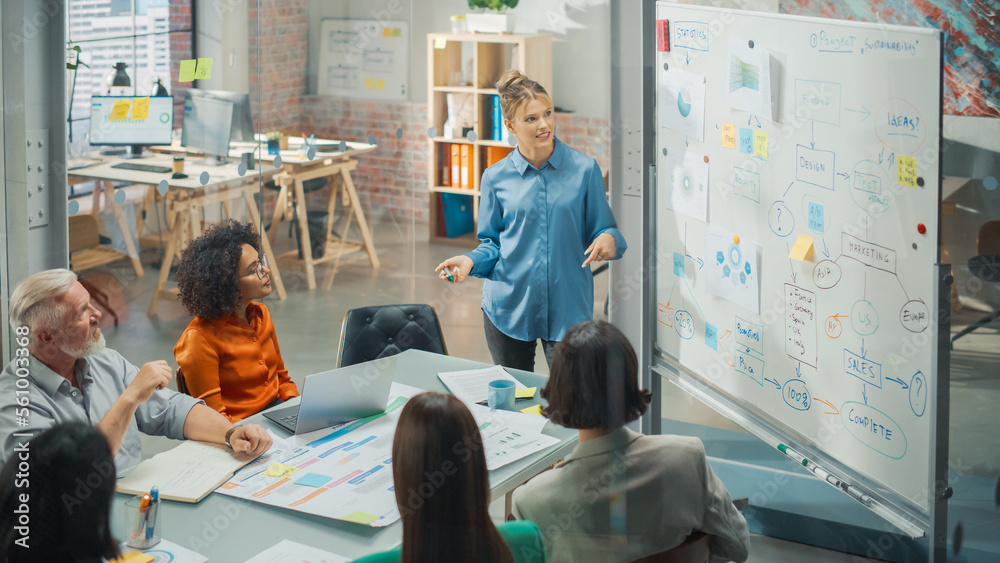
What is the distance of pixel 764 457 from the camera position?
329 cm

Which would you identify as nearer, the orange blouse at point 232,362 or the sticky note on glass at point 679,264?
the orange blouse at point 232,362

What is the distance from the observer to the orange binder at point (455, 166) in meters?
5.33

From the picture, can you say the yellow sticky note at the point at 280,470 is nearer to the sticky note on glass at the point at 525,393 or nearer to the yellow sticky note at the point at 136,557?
the yellow sticky note at the point at 136,557

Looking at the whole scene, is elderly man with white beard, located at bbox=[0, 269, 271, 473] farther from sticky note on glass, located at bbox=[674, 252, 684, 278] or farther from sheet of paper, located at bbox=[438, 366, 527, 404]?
sticky note on glass, located at bbox=[674, 252, 684, 278]

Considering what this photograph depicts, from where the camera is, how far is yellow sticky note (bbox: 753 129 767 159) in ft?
7.55

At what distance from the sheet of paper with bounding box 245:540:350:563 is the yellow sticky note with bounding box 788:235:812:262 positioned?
1329 mm

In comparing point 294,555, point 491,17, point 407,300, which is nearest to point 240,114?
point 407,300

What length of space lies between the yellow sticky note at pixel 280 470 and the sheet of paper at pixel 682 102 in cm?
153

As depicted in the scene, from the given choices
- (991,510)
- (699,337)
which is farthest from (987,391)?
(699,337)

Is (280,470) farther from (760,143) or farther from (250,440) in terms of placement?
(760,143)

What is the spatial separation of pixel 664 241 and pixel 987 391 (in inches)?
59.4

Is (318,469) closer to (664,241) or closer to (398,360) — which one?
(398,360)

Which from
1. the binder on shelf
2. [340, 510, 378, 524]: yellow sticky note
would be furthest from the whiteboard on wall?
[340, 510, 378, 524]: yellow sticky note

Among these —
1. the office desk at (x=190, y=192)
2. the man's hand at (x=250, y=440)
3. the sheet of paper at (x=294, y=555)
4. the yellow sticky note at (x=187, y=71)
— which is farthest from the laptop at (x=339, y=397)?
the yellow sticky note at (x=187, y=71)
